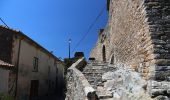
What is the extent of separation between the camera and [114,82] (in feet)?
29.9

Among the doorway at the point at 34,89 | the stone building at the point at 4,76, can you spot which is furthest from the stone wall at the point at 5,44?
the doorway at the point at 34,89

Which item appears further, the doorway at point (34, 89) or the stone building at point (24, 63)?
the doorway at point (34, 89)

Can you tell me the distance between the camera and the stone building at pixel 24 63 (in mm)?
13791

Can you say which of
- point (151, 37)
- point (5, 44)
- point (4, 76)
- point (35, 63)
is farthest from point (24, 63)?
point (151, 37)

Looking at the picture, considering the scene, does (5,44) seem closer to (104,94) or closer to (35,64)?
(35,64)

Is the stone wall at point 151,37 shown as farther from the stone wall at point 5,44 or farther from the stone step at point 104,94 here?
the stone wall at point 5,44

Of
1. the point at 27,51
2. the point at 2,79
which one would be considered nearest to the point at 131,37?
the point at 2,79

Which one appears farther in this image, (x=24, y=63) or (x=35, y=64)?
(x=35, y=64)

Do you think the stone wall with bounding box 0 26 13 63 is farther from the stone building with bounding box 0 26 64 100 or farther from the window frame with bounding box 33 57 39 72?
the window frame with bounding box 33 57 39 72

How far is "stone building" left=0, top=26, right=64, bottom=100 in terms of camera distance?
1379cm

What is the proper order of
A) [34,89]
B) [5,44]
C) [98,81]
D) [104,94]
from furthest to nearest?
1. [34,89]
2. [5,44]
3. [98,81]
4. [104,94]

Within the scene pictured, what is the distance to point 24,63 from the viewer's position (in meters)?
15.6

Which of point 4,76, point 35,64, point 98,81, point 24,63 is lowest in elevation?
point 98,81

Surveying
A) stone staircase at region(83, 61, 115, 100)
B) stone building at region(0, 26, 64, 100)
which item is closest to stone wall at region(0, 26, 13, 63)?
stone building at region(0, 26, 64, 100)
